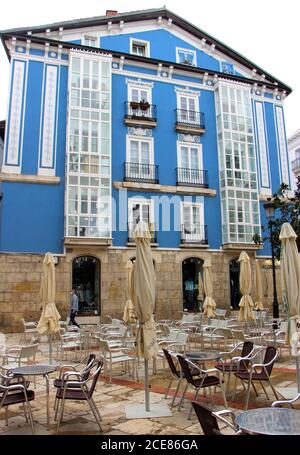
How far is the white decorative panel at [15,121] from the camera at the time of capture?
17703mm

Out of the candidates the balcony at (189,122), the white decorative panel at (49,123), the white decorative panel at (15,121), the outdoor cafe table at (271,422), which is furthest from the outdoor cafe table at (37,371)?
the balcony at (189,122)

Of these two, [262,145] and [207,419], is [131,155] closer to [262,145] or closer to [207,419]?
[262,145]

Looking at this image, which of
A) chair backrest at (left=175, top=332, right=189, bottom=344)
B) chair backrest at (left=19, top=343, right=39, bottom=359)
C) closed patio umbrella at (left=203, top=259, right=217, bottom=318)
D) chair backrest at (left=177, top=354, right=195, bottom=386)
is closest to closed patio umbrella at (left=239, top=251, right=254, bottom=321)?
closed patio umbrella at (left=203, top=259, right=217, bottom=318)

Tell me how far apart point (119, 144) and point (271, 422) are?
58.4 ft

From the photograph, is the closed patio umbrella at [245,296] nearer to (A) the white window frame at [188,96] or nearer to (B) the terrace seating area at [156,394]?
(B) the terrace seating area at [156,394]

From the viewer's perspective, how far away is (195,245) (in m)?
19.9

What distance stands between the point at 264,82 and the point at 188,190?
897 cm

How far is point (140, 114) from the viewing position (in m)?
20.3

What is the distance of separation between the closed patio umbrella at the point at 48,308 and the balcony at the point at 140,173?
10.4 metres

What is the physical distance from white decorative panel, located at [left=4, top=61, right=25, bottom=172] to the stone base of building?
14.0ft

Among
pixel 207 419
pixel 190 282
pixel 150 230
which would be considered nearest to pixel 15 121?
pixel 150 230

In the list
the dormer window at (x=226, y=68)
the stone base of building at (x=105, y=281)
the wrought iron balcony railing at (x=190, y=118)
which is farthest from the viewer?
the dormer window at (x=226, y=68)
